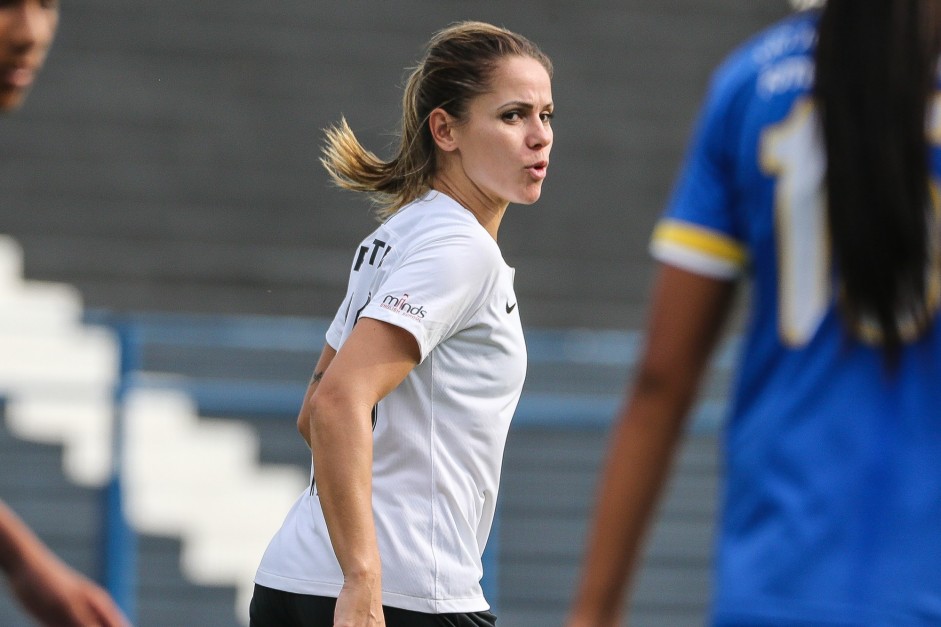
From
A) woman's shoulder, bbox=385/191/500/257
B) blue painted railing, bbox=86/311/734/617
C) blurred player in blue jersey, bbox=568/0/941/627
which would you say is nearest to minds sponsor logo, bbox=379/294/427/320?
woman's shoulder, bbox=385/191/500/257

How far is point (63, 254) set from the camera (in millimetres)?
8984

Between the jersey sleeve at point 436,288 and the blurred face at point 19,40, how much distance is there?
633mm

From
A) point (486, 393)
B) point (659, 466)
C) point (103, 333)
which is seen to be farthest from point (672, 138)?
point (659, 466)

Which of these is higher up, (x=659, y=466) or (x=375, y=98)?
(x=375, y=98)

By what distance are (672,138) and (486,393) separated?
7.77 meters

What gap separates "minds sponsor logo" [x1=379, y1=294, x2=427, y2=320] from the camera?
2482 mm

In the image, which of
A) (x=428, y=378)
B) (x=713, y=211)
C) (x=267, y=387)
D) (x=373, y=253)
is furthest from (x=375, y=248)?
(x=267, y=387)

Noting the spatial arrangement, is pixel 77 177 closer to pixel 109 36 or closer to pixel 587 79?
pixel 109 36

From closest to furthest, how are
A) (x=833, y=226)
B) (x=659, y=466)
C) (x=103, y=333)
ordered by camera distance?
(x=833, y=226), (x=659, y=466), (x=103, y=333)

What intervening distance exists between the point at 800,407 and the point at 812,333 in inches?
3.2

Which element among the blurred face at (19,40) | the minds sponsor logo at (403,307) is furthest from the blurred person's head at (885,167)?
the blurred face at (19,40)

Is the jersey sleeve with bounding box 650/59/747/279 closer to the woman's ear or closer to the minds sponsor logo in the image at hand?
the minds sponsor logo

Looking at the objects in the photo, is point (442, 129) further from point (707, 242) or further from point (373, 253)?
point (707, 242)

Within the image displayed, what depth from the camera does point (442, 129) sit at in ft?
9.24
